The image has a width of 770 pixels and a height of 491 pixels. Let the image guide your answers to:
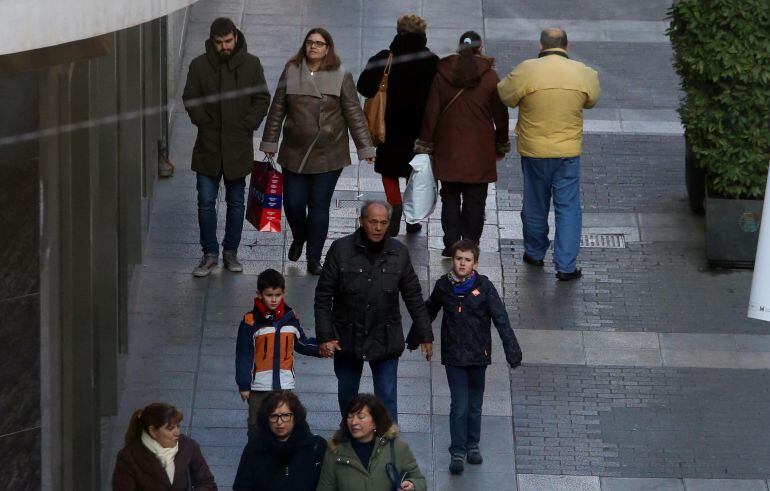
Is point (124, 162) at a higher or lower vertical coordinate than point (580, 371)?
higher

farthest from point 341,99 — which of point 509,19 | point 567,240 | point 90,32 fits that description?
point 509,19

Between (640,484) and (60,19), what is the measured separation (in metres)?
4.92

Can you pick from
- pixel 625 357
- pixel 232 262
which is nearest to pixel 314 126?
pixel 232 262

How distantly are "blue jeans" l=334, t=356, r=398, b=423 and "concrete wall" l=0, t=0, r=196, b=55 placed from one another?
3453 mm

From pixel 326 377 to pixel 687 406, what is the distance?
2261 mm

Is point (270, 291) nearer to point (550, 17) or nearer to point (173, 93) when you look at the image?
point (173, 93)

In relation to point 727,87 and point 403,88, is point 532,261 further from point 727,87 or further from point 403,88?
point 727,87

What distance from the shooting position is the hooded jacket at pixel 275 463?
8.12m

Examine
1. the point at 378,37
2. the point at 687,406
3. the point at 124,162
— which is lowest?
the point at 687,406

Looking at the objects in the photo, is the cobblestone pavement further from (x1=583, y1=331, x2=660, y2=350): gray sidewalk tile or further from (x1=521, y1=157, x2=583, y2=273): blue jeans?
(x1=521, y1=157, x2=583, y2=273): blue jeans

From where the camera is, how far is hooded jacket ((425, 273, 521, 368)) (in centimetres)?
962

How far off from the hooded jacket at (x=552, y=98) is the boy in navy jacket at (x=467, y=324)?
2.68 m

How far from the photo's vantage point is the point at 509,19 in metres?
18.2

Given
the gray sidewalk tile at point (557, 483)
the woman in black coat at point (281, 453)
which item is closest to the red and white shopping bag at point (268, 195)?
the gray sidewalk tile at point (557, 483)
